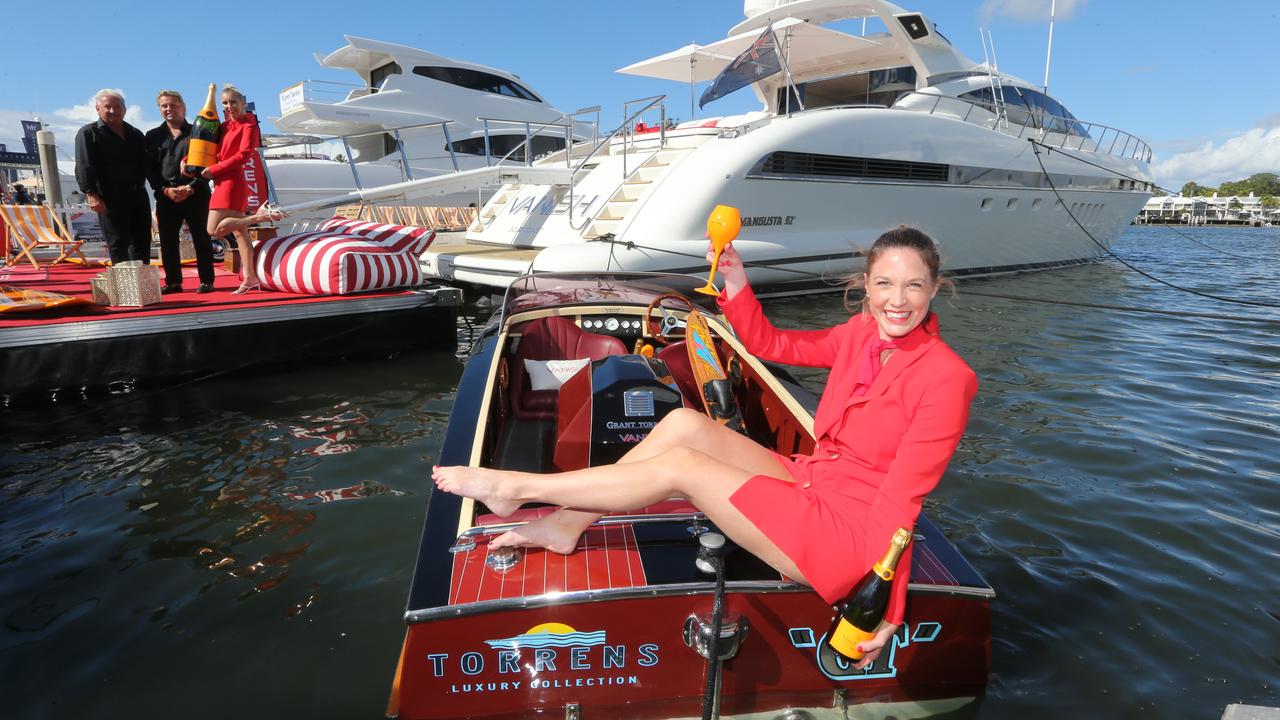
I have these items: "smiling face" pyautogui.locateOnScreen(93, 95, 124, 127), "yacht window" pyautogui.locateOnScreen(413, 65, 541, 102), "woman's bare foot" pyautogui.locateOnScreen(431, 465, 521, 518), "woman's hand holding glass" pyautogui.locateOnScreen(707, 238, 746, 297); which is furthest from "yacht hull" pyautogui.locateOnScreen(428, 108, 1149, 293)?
"yacht window" pyautogui.locateOnScreen(413, 65, 541, 102)

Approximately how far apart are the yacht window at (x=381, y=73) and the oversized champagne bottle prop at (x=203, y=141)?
14.7m

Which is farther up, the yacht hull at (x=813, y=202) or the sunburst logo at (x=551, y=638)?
the yacht hull at (x=813, y=202)

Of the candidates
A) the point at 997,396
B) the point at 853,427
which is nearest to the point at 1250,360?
the point at 997,396

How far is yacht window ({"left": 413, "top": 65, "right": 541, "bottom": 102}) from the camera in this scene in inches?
785

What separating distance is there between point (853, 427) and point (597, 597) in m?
0.89

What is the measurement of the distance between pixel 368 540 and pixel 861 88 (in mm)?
12845

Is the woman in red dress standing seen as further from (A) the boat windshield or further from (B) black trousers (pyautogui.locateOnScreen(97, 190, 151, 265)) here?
(A) the boat windshield

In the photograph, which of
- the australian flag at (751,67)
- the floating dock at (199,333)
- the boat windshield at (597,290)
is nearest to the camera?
the boat windshield at (597,290)

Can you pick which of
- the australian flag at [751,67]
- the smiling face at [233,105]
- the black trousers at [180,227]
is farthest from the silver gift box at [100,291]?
the australian flag at [751,67]

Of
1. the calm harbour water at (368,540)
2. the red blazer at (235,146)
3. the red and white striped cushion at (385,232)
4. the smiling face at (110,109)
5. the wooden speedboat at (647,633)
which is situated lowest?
the calm harbour water at (368,540)

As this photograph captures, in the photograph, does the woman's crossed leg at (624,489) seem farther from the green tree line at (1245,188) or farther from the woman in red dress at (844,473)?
the green tree line at (1245,188)

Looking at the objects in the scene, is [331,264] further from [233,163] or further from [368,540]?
[368,540]

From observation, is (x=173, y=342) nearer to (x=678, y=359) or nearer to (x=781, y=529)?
(x=678, y=359)

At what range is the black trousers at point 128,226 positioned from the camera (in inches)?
238
